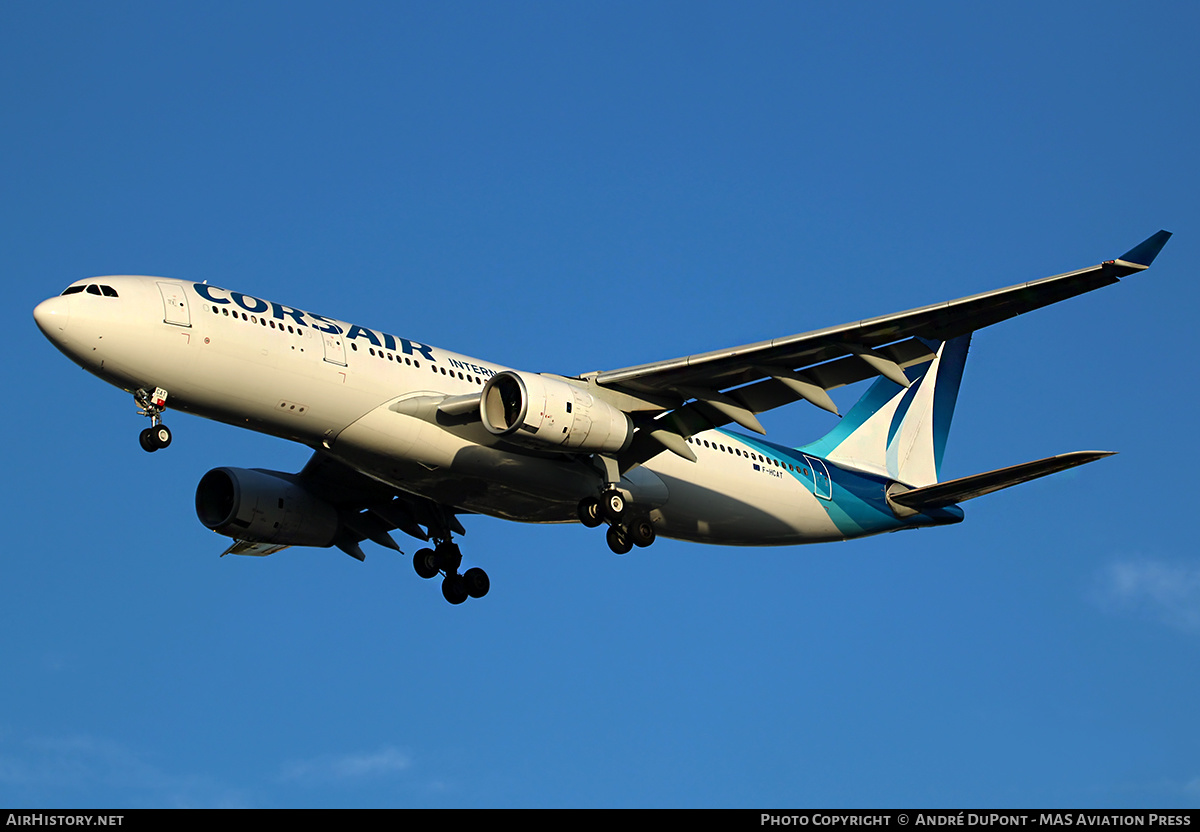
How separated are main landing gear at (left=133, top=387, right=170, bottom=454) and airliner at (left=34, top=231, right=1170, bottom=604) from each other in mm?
29

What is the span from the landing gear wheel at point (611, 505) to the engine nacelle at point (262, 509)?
832 cm

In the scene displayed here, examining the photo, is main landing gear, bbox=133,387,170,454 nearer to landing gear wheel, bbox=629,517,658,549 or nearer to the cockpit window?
the cockpit window

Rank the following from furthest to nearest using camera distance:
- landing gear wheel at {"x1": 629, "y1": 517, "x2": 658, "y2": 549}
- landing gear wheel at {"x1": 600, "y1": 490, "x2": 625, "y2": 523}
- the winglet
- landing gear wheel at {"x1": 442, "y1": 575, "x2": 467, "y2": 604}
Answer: landing gear wheel at {"x1": 442, "y1": 575, "x2": 467, "y2": 604}
landing gear wheel at {"x1": 629, "y1": 517, "x2": 658, "y2": 549}
landing gear wheel at {"x1": 600, "y1": 490, "x2": 625, "y2": 523}
the winglet

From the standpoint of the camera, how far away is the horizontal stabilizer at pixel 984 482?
29.9 meters

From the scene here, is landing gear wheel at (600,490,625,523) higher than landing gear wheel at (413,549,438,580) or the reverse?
the reverse

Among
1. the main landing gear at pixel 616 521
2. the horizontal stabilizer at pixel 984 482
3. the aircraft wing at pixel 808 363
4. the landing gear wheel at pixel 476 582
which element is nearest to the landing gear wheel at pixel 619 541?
the main landing gear at pixel 616 521

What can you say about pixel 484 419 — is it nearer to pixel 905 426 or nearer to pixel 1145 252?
pixel 1145 252

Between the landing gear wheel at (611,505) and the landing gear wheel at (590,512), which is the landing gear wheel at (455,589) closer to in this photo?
the landing gear wheel at (590,512)

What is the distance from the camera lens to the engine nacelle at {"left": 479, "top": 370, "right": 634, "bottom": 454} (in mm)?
28281

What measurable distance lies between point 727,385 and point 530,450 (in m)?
4.77

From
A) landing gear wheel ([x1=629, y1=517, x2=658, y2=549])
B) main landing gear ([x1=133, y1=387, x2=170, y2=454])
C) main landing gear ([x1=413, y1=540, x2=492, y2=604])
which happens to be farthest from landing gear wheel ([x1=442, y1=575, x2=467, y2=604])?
main landing gear ([x1=133, y1=387, x2=170, y2=454])

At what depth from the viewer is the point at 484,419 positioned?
28.5 m

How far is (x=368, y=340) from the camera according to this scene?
29297 mm

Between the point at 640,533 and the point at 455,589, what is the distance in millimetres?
6495
